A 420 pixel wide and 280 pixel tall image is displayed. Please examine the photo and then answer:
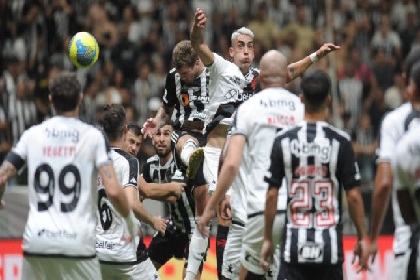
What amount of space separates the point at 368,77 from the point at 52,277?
13087 mm

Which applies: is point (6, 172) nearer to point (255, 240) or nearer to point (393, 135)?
point (255, 240)

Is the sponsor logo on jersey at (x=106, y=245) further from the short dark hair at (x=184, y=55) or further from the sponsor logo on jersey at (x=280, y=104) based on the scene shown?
the short dark hair at (x=184, y=55)

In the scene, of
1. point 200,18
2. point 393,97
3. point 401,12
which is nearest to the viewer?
point 200,18

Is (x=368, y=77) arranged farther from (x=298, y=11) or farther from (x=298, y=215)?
(x=298, y=215)

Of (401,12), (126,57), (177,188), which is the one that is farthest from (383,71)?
(177,188)

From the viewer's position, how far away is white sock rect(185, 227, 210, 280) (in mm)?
11312

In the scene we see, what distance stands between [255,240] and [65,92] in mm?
2217

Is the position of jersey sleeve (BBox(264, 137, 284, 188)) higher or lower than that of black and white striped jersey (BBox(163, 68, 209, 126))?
lower

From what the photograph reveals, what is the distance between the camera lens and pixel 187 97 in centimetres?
1200

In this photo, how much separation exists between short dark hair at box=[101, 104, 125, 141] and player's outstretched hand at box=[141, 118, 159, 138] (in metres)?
2.26

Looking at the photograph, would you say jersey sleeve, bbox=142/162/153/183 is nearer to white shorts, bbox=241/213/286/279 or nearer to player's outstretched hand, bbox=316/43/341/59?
player's outstretched hand, bbox=316/43/341/59

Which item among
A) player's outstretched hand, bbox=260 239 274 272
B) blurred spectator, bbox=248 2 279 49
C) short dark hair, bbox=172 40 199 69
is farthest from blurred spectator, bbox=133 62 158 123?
player's outstretched hand, bbox=260 239 274 272

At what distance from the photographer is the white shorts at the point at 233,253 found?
9.56m

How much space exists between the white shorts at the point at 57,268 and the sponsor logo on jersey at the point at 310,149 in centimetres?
186
